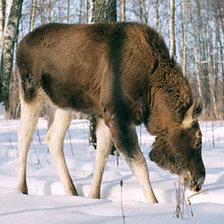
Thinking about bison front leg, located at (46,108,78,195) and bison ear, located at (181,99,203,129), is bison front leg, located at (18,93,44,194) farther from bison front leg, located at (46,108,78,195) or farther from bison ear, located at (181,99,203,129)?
bison ear, located at (181,99,203,129)

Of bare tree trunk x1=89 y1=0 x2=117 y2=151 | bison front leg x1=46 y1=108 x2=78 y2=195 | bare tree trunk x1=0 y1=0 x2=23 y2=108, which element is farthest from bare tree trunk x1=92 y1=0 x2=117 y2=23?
bare tree trunk x1=0 y1=0 x2=23 y2=108

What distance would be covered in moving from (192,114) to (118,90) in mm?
781

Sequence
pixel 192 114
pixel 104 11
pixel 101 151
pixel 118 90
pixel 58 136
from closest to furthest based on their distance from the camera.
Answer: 1. pixel 192 114
2. pixel 118 90
3. pixel 101 151
4. pixel 58 136
5. pixel 104 11

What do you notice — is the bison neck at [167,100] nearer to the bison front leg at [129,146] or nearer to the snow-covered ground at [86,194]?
the bison front leg at [129,146]

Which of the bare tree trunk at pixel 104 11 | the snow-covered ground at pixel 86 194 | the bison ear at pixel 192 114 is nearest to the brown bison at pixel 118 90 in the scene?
the bison ear at pixel 192 114

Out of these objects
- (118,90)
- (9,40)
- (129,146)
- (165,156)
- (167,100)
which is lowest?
(165,156)

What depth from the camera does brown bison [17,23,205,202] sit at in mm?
3715

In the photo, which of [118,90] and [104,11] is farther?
[104,11]

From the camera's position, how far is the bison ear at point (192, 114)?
139 inches

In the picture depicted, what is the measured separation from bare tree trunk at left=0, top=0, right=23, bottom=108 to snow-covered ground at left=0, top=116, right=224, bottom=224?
4.86 m

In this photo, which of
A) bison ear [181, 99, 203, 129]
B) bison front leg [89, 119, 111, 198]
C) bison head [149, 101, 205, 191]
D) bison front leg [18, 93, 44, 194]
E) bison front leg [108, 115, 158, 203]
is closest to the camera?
bison ear [181, 99, 203, 129]

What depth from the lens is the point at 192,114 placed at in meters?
3.62

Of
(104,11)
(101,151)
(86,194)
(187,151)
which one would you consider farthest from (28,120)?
(104,11)

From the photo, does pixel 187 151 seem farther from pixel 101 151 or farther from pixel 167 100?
pixel 101 151
